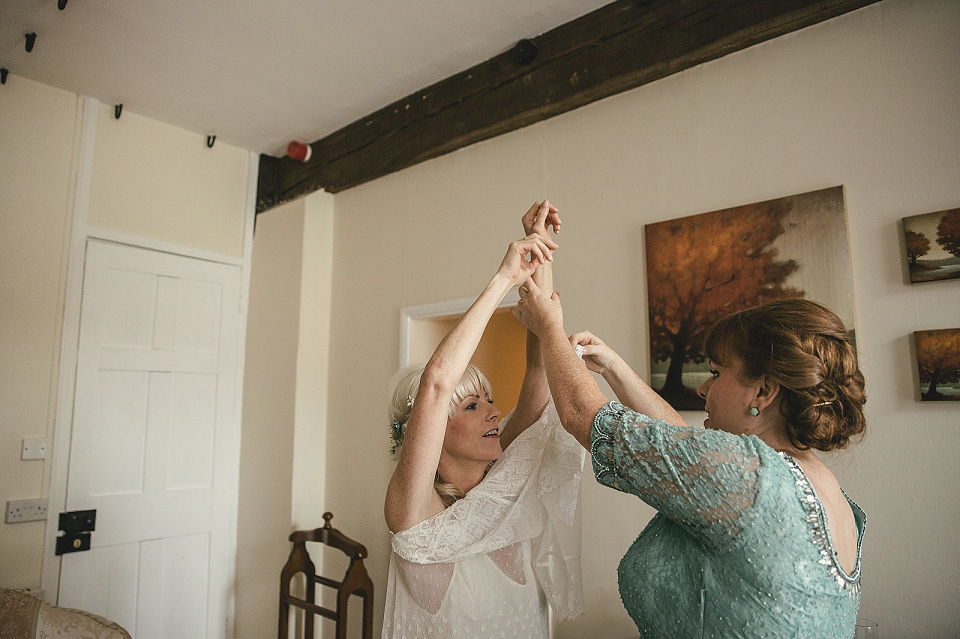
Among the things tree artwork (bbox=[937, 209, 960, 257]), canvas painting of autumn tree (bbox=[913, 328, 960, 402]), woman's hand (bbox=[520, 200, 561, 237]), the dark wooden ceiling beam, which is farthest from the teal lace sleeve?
the dark wooden ceiling beam

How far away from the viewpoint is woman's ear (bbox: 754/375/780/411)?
1108 mm

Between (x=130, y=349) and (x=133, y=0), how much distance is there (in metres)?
1.65

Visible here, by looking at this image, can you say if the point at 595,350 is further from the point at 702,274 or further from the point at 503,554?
the point at 702,274

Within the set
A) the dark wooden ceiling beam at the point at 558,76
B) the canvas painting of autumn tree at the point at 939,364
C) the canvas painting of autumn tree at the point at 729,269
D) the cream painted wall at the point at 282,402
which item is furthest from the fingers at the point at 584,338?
the cream painted wall at the point at 282,402

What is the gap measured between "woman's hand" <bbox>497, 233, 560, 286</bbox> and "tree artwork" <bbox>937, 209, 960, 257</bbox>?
3.55 ft

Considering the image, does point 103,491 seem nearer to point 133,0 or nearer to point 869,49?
point 133,0

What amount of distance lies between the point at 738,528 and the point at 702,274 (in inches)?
50.6

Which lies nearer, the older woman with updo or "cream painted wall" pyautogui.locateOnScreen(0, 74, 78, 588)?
the older woman with updo

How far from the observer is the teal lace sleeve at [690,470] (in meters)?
0.97

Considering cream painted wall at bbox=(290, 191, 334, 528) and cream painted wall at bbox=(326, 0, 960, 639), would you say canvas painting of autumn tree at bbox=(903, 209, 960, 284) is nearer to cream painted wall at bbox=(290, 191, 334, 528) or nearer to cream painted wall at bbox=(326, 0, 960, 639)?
cream painted wall at bbox=(326, 0, 960, 639)

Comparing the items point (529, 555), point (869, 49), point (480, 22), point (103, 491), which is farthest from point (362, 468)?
point (869, 49)

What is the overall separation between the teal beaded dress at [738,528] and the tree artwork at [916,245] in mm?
1053

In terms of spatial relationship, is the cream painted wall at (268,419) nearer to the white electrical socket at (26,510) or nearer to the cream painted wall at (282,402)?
the cream painted wall at (282,402)

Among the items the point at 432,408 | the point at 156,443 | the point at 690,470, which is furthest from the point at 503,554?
the point at 156,443
